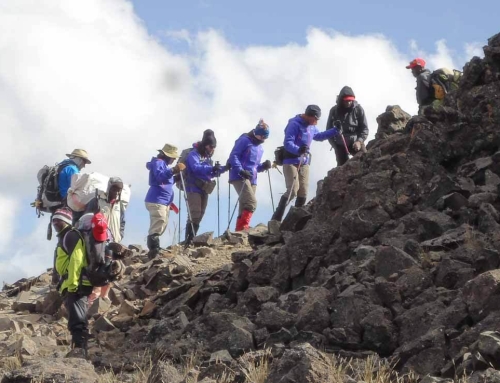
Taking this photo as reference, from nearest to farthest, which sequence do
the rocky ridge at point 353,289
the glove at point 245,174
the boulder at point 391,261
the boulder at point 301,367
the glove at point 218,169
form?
the boulder at point 301,367
the rocky ridge at point 353,289
the boulder at point 391,261
the glove at point 218,169
the glove at point 245,174

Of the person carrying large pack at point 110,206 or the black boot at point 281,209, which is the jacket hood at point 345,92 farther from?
the person carrying large pack at point 110,206

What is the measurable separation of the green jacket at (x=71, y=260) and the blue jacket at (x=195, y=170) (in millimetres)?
5837

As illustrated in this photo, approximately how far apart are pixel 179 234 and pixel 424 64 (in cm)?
594

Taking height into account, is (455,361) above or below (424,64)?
below

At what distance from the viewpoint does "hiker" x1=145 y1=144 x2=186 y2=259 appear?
17.7m

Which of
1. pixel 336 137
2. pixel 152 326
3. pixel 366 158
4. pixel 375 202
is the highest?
pixel 336 137

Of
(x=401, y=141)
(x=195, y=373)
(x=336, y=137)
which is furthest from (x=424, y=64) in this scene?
(x=195, y=373)

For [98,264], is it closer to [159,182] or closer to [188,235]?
[159,182]

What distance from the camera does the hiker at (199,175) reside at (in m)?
18.5

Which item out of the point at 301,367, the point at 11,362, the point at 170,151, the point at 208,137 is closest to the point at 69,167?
the point at 170,151

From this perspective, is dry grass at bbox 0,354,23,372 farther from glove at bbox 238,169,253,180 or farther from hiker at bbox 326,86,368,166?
hiker at bbox 326,86,368,166

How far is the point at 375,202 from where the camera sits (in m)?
13.5

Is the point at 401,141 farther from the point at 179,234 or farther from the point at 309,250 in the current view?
the point at 179,234

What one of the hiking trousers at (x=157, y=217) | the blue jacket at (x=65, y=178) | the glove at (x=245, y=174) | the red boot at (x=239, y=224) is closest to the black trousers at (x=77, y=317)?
the blue jacket at (x=65, y=178)
